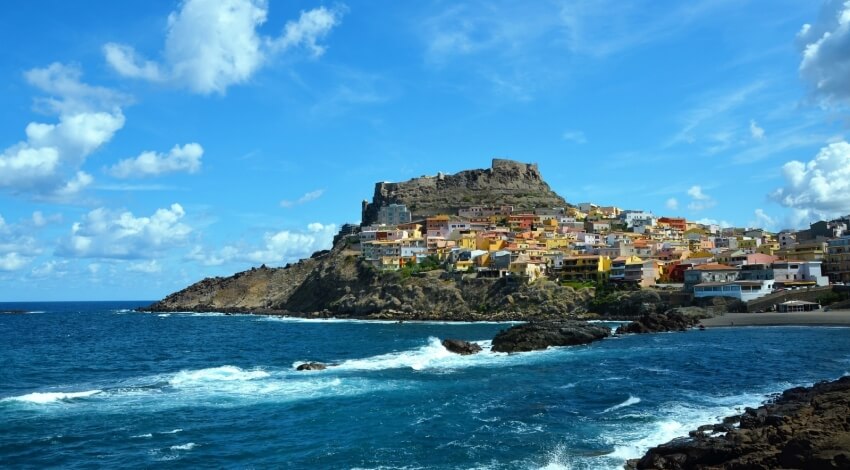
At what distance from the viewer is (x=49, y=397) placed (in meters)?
34.3

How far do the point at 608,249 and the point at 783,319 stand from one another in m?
39.5

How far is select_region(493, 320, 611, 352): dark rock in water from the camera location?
2127 inches

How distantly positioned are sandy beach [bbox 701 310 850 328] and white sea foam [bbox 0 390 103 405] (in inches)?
2249

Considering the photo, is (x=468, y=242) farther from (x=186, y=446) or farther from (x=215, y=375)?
(x=186, y=446)

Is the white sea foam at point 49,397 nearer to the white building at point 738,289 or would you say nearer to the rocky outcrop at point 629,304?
the rocky outcrop at point 629,304

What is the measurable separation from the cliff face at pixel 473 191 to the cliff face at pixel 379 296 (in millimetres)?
29159

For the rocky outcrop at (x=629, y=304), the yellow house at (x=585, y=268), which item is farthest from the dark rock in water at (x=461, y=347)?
the yellow house at (x=585, y=268)

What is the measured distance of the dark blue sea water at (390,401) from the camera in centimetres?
2339

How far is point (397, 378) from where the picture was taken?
39.6m

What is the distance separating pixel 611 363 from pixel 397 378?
14125mm

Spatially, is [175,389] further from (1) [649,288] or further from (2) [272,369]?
(1) [649,288]

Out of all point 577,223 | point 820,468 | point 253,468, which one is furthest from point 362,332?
point 577,223

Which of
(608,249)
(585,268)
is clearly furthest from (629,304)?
(608,249)

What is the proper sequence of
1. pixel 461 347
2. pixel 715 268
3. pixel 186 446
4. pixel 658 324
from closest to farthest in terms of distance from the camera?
pixel 186 446
pixel 461 347
pixel 658 324
pixel 715 268
